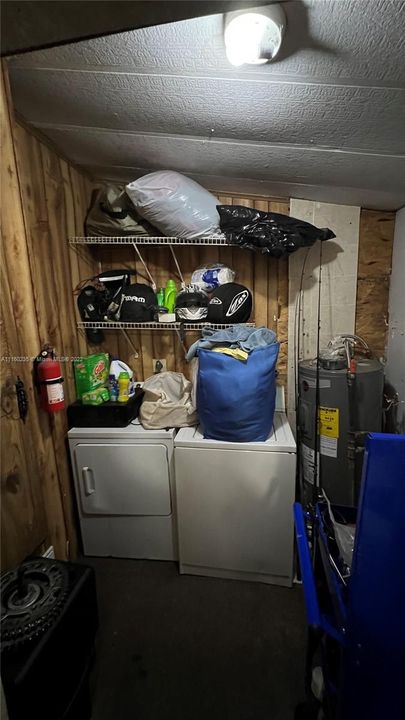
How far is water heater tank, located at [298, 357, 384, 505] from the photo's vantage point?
5.84 feet

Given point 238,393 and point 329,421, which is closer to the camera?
point 238,393

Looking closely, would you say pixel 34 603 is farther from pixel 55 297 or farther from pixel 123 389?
pixel 55 297

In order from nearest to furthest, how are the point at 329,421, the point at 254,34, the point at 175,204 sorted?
1. the point at 254,34
2. the point at 175,204
3. the point at 329,421

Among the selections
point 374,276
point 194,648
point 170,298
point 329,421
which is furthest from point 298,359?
point 194,648

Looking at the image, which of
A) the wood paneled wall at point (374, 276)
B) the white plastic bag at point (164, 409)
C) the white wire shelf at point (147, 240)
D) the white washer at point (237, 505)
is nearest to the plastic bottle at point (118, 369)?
the white plastic bag at point (164, 409)

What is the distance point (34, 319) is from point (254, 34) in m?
1.23

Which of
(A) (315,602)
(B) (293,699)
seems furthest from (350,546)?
(B) (293,699)

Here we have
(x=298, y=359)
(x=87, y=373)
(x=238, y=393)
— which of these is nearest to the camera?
(x=238, y=393)

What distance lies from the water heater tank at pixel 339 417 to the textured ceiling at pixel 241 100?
100 cm

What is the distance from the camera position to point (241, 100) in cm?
107

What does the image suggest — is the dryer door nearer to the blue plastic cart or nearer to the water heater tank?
the water heater tank

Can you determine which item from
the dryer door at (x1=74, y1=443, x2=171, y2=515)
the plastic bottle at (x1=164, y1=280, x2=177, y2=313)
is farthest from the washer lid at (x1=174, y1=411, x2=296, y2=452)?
the plastic bottle at (x1=164, y1=280, x2=177, y2=313)

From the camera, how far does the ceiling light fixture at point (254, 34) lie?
2.43 ft

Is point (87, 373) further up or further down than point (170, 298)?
further down
